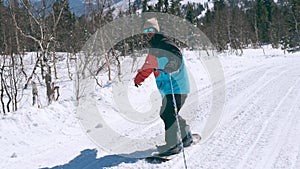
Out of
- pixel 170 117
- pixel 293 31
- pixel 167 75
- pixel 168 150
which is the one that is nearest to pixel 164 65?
pixel 167 75

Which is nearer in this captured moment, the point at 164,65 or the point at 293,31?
the point at 164,65

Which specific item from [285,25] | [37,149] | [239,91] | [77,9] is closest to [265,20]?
[285,25]

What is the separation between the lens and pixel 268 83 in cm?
938

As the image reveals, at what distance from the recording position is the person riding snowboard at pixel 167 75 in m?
4.39

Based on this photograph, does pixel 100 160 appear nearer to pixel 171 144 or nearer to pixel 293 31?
pixel 171 144

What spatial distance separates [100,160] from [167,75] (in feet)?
4.81

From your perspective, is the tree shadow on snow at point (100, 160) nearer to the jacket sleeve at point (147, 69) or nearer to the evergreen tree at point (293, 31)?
the jacket sleeve at point (147, 69)

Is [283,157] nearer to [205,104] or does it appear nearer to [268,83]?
[205,104]

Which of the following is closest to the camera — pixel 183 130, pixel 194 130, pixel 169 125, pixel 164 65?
pixel 164 65

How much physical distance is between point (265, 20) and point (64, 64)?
43716 mm

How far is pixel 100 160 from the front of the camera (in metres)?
4.57

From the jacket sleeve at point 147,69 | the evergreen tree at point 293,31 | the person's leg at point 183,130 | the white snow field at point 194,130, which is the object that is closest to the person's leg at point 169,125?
the person's leg at point 183,130

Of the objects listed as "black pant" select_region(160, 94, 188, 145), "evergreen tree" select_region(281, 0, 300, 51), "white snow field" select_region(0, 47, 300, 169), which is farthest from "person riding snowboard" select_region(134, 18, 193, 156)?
"evergreen tree" select_region(281, 0, 300, 51)

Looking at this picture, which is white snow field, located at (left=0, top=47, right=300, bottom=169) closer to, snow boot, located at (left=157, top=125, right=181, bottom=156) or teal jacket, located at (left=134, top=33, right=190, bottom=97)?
snow boot, located at (left=157, top=125, right=181, bottom=156)
